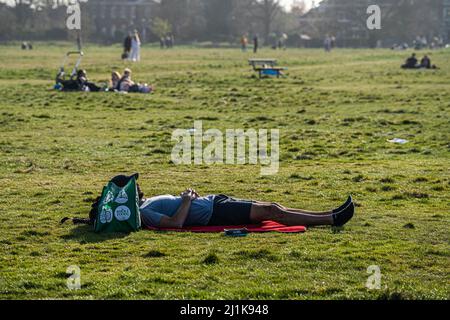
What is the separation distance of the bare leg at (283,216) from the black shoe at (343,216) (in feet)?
0.19

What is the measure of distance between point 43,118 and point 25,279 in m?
16.1

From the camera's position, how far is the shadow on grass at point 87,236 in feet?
33.9

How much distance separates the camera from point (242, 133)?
21031 millimetres

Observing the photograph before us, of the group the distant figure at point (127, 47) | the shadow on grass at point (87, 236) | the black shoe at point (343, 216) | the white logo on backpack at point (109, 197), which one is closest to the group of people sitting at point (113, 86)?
the shadow on grass at point (87, 236)

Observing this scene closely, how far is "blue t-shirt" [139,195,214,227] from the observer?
1084 centimetres

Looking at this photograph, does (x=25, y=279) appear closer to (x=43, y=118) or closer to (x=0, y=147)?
(x=0, y=147)

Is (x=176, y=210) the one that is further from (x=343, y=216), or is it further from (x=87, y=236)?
(x=343, y=216)

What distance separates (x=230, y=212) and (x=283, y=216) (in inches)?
24.3

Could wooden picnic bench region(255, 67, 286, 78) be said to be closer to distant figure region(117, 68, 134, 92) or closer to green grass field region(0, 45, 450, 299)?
green grass field region(0, 45, 450, 299)

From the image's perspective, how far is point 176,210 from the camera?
10.9 m

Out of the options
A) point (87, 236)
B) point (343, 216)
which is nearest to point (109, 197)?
point (87, 236)

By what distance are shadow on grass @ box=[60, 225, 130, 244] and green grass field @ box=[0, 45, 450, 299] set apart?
0.08ft

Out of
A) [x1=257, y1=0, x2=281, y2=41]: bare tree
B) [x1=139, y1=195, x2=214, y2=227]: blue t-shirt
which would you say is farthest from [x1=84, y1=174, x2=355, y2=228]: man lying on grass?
[x1=257, y1=0, x2=281, y2=41]: bare tree
